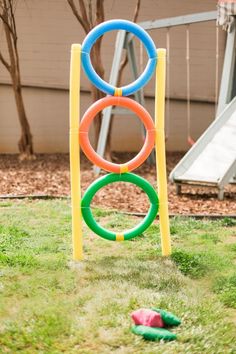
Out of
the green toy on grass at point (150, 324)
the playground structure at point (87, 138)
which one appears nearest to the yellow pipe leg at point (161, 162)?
Result: the playground structure at point (87, 138)

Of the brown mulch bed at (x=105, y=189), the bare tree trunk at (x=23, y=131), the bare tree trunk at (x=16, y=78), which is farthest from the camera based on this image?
the bare tree trunk at (x=23, y=131)

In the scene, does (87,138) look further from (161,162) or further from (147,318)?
(147,318)

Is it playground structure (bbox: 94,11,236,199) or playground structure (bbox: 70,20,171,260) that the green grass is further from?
playground structure (bbox: 94,11,236,199)

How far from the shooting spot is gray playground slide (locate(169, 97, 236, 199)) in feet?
25.3

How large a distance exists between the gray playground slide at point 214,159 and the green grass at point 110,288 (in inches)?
64.4

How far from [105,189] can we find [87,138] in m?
3.60

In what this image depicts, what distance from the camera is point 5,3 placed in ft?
Result: 36.5

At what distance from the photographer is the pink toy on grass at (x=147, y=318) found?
3363 mm

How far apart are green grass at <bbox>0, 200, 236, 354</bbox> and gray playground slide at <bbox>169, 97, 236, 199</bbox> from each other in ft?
5.37

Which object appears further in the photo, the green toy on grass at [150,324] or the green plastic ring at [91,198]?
the green plastic ring at [91,198]

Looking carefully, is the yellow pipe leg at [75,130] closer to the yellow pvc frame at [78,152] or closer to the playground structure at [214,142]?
the yellow pvc frame at [78,152]

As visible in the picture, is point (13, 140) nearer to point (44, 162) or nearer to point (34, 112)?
point (34, 112)

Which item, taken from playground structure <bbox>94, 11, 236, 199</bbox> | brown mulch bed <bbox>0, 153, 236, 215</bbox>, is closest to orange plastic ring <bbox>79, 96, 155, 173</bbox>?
brown mulch bed <bbox>0, 153, 236, 215</bbox>

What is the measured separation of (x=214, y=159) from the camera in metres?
8.21
